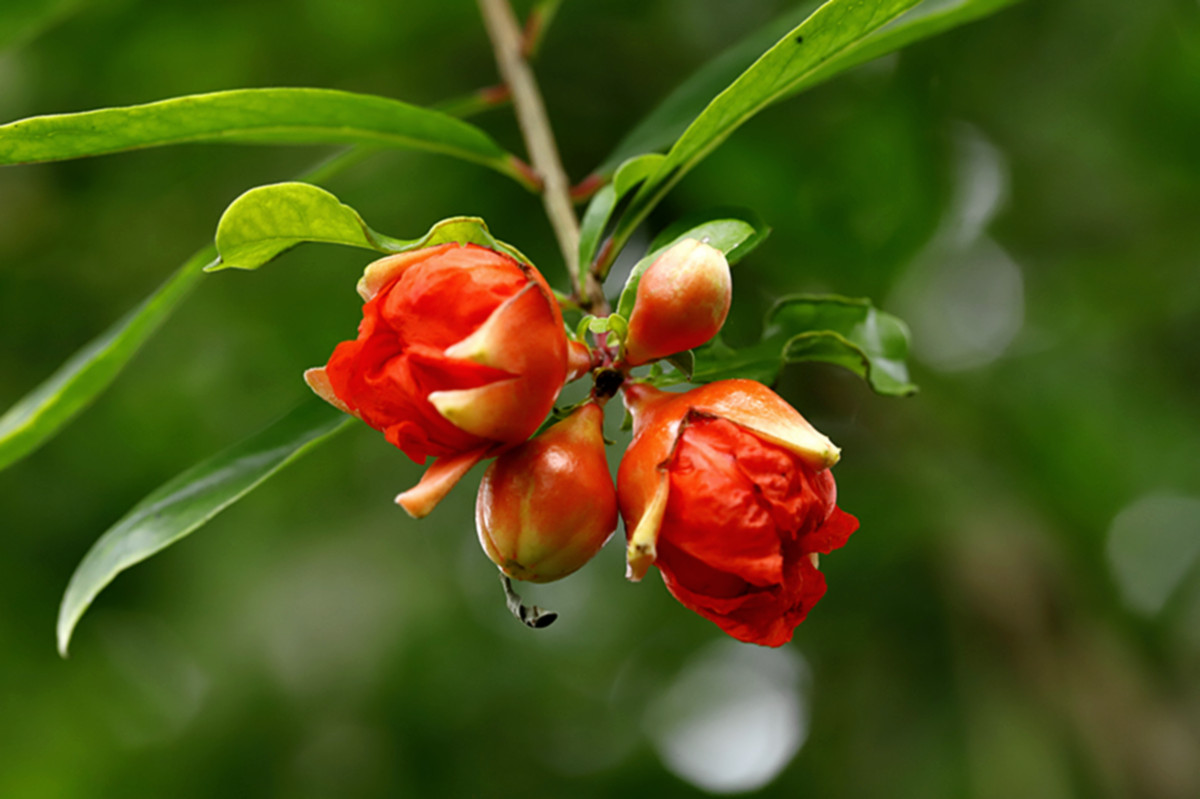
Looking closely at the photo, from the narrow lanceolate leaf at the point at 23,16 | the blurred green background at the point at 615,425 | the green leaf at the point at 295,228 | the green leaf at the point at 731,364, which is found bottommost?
the blurred green background at the point at 615,425

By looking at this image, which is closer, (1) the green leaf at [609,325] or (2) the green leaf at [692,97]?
(1) the green leaf at [609,325]

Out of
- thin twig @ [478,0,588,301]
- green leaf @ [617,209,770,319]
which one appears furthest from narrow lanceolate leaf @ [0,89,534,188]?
green leaf @ [617,209,770,319]

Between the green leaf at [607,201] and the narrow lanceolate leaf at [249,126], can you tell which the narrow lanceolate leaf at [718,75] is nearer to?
the narrow lanceolate leaf at [249,126]

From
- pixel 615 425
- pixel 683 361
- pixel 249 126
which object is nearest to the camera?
pixel 683 361

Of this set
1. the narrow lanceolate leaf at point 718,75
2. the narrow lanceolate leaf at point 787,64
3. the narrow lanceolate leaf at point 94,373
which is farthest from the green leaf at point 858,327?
the narrow lanceolate leaf at point 94,373

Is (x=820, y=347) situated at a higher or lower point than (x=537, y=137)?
lower

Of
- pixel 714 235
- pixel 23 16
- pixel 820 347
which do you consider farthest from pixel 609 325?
pixel 23 16

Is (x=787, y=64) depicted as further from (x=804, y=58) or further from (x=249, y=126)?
(x=249, y=126)
